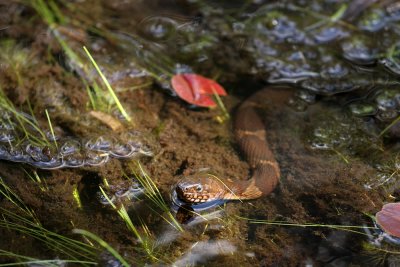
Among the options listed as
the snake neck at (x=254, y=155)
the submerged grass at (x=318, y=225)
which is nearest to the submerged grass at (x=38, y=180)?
the snake neck at (x=254, y=155)

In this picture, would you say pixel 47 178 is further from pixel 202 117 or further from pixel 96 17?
pixel 96 17

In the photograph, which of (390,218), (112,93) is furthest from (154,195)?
(390,218)

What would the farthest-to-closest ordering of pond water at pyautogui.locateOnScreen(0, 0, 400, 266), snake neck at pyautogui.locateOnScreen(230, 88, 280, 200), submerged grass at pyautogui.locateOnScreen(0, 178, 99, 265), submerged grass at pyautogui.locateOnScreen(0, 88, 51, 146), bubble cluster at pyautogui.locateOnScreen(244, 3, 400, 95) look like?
1. bubble cluster at pyautogui.locateOnScreen(244, 3, 400, 95)
2. submerged grass at pyautogui.locateOnScreen(0, 88, 51, 146)
3. snake neck at pyautogui.locateOnScreen(230, 88, 280, 200)
4. pond water at pyautogui.locateOnScreen(0, 0, 400, 266)
5. submerged grass at pyautogui.locateOnScreen(0, 178, 99, 265)

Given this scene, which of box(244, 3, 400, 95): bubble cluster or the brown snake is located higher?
box(244, 3, 400, 95): bubble cluster

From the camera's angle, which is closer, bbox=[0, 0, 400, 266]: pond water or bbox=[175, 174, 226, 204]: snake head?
bbox=[0, 0, 400, 266]: pond water

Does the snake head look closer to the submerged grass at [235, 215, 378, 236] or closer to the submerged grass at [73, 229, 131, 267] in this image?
the submerged grass at [235, 215, 378, 236]

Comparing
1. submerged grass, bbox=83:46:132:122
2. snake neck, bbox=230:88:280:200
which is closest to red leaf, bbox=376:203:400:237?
snake neck, bbox=230:88:280:200

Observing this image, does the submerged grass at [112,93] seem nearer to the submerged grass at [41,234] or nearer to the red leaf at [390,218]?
the submerged grass at [41,234]
